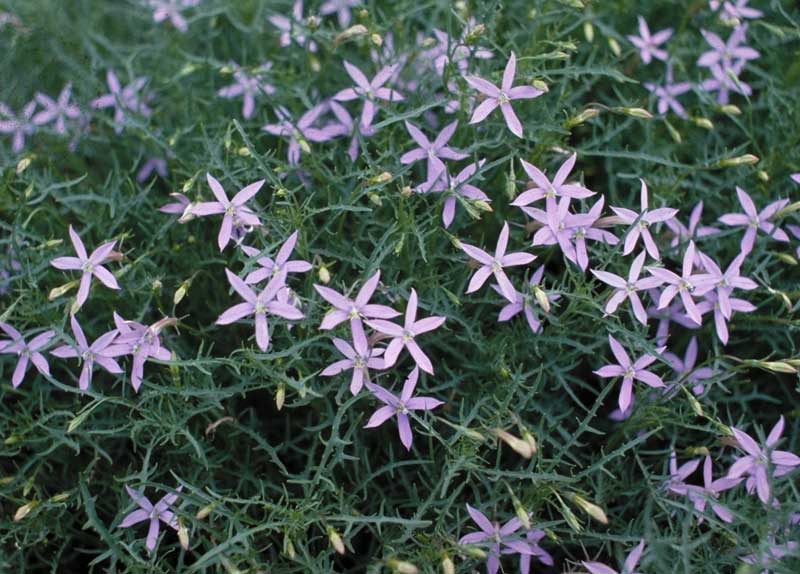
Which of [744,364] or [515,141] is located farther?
[515,141]

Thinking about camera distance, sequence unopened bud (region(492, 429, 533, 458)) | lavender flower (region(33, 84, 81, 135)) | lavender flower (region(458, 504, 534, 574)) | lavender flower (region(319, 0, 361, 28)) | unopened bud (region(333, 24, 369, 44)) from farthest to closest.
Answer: lavender flower (region(319, 0, 361, 28)), lavender flower (region(33, 84, 81, 135)), unopened bud (region(333, 24, 369, 44)), lavender flower (region(458, 504, 534, 574)), unopened bud (region(492, 429, 533, 458))

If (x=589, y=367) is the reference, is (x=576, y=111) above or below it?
above

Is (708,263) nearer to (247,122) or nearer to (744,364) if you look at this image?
(744,364)

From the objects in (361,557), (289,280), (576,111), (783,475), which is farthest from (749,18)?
(361,557)

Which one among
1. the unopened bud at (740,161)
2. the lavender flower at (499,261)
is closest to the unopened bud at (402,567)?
the lavender flower at (499,261)

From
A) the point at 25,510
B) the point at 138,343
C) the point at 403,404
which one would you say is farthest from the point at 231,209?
the point at 25,510

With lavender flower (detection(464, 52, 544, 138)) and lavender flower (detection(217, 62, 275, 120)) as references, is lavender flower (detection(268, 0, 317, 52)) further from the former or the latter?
lavender flower (detection(464, 52, 544, 138))

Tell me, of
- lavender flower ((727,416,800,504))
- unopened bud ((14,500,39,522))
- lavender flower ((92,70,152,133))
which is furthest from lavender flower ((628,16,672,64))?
unopened bud ((14,500,39,522))

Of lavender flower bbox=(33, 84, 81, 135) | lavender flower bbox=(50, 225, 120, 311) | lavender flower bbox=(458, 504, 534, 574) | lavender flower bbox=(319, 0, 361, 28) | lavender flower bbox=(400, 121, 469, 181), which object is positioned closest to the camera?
lavender flower bbox=(458, 504, 534, 574)
